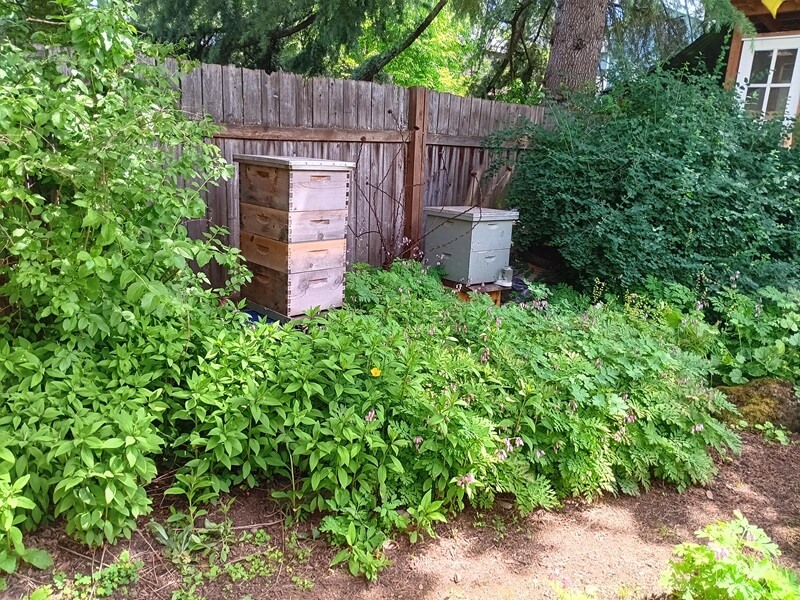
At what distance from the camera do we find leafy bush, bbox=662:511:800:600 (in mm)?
Result: 2229

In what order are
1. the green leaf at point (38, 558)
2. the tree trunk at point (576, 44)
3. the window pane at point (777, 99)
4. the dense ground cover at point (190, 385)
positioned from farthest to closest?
1. the window pane at point (777, 99)
2. the tree trunk at point (576, 44)
3. the dense ground cover at point (190, 385)
4. the green leaf at point (38, 558)

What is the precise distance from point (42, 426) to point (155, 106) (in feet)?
Answer: 5.41

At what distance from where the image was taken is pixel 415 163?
641 centimetres

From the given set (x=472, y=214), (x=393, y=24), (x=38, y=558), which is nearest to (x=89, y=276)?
(x=38, y=558)

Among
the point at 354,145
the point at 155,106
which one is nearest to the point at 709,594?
the point at 155,106

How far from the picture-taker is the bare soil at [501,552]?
8.89 feet

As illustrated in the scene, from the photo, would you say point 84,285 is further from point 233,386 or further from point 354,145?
point 354,145

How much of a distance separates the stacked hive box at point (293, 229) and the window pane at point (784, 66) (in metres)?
7.51

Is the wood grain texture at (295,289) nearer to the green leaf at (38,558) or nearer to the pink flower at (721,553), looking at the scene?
the green leaf at (38,558)

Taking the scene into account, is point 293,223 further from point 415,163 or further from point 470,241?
point 415,163

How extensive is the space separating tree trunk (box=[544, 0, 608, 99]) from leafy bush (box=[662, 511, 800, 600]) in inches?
269

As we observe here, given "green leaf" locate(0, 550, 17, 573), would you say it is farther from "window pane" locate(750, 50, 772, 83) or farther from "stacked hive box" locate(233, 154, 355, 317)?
"window pane" locate(750, 50, 772, 83)

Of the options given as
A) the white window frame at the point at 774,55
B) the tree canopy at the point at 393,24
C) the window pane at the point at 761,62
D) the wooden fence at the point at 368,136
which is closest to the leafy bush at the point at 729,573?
the wooden fence at the point at 368,136

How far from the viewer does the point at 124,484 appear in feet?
8.48
